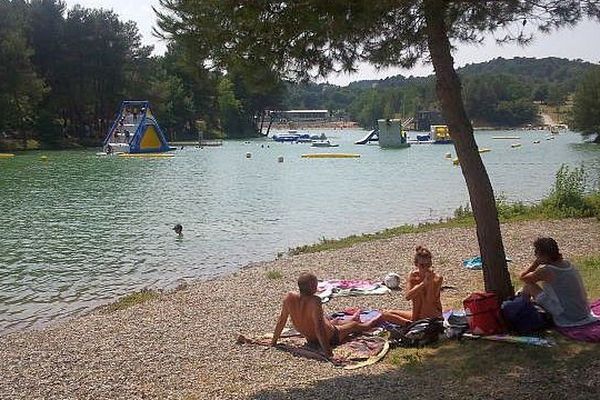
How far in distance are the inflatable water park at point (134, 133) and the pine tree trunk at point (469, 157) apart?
62.1 m

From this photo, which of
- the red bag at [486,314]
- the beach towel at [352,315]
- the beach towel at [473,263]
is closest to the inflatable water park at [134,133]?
the beach towel at [473,263]

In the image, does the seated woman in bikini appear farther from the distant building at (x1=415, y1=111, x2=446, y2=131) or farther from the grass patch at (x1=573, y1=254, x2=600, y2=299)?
the distant building at (x1=415, y1=111, x2=446, y2=131)

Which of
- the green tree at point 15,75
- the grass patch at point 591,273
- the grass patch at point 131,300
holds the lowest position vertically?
the grass patch at point 131,300

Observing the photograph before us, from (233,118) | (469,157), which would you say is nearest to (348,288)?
(469,157)

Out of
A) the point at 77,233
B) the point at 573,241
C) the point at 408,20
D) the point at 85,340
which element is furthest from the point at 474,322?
the point at 77,233

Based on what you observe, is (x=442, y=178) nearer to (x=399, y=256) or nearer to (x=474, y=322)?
(x=399, y=256)

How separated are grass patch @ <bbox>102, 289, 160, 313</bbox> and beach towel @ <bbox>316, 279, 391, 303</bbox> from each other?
3.25 metres

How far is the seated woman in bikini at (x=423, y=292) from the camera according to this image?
807 cm

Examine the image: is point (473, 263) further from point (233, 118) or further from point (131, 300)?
point (233, 118)

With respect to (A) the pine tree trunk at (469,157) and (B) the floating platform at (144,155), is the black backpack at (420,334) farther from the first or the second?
(B) the floating platform at (144,155)

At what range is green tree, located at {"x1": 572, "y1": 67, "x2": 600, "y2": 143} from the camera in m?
81.4

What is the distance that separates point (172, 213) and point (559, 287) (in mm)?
21893

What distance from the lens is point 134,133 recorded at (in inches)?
2687

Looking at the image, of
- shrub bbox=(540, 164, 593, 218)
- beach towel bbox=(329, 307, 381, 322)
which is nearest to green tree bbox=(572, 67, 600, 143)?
shrub bbox=(540, 164, 593, 218)
